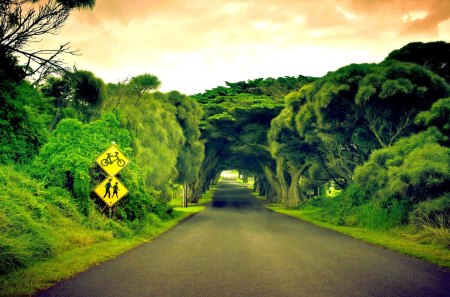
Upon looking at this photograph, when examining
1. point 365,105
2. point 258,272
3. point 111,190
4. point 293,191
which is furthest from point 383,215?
point 293,191

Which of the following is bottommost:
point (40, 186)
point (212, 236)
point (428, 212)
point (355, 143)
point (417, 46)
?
point (212, 236)

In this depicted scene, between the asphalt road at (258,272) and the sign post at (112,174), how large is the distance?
2.16 meters

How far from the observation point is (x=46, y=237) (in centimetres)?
964

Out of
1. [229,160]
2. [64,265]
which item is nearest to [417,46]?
[64,265]

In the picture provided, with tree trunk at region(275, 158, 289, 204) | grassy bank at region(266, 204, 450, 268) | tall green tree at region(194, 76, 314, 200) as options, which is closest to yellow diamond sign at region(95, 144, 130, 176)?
grassy bank at region(266, 204, 450, 268)

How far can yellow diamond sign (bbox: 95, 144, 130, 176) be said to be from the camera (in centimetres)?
1365

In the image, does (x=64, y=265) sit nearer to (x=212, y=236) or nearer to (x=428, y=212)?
(x=212, y=236)

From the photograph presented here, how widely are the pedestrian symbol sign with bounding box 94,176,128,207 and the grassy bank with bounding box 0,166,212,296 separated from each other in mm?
755

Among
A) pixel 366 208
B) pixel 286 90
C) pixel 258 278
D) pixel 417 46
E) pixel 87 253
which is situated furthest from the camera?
pixel 286 90

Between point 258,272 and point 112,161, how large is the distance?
742cm

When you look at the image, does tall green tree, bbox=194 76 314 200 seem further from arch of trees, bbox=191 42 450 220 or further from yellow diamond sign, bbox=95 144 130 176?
yellow diamond sign, bbox=95 144 130 176

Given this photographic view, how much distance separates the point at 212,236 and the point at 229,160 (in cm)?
3812

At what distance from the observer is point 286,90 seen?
36375 millimetres

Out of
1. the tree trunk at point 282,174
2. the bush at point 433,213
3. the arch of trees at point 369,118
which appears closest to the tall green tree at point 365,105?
the arch of trees at point 369,118
